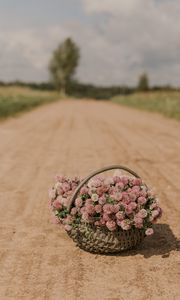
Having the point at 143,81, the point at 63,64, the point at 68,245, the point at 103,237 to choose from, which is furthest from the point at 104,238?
the point at 143,81

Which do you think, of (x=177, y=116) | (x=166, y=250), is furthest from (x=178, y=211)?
(x=177, y=116)

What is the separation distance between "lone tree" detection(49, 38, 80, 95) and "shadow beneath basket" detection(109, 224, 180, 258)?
275 ft

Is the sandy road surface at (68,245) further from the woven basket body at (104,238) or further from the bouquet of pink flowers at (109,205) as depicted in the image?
the bouquet of pink flowers at (109,205)

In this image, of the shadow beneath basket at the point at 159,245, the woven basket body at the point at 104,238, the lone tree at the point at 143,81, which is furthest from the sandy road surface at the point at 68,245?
the lone tree at the point at 143,81

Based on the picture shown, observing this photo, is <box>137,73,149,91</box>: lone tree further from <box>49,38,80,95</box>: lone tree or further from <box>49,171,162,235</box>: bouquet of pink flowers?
<box>49,171,162,235</box>: bouquet of pink flowers

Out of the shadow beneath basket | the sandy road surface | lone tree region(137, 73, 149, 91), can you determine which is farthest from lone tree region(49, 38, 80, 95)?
the shadow beneath basket

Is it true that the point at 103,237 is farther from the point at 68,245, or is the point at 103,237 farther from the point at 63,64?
the point at 63,64

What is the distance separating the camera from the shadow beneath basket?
5.38m

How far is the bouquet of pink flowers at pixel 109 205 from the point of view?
5.03 m

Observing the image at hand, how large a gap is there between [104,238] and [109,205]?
1.15 feet

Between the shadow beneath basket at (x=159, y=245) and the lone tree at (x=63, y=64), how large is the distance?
83.7 m

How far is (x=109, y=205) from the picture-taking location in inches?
198

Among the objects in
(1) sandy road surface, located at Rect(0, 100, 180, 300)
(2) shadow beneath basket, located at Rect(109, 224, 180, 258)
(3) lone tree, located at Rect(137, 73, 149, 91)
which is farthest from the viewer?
(3) lone tree, located at Rect(137, 73, 149, 91)

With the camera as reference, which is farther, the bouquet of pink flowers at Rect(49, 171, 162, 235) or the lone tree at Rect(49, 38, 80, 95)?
the lone tree at Rect(49, 38, 80, 95)
